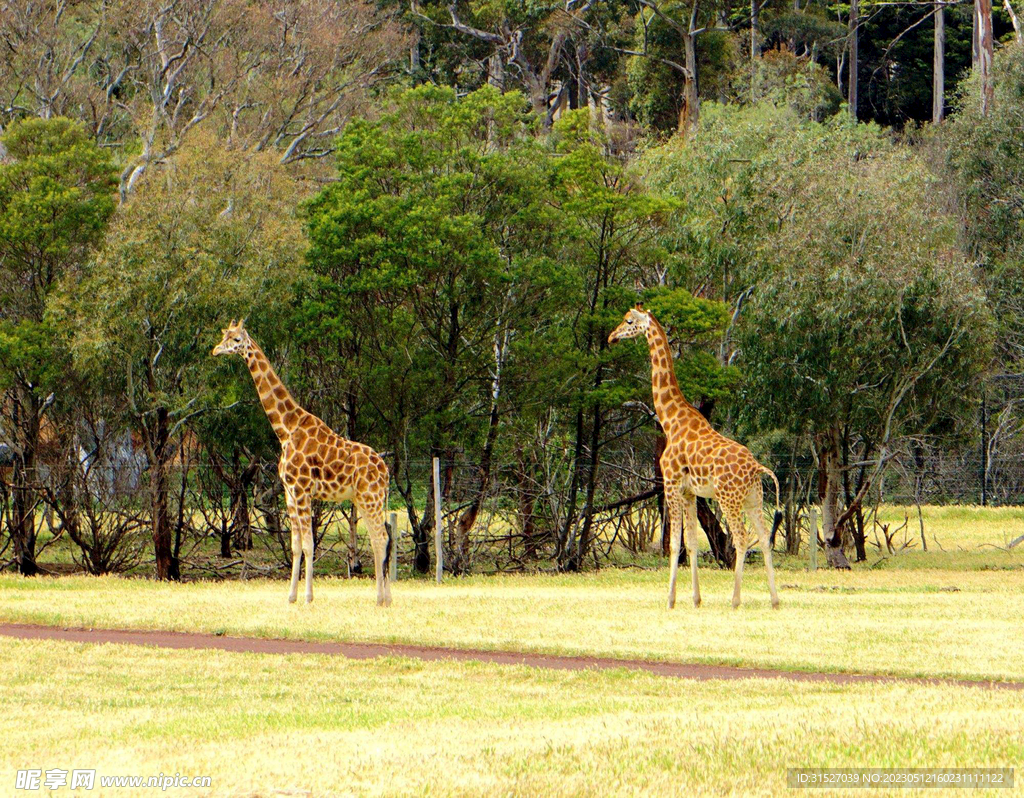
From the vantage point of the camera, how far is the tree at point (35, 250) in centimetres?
2398

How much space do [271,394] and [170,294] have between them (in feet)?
15.8

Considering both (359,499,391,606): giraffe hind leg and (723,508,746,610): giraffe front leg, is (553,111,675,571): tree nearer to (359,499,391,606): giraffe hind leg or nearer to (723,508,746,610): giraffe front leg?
(359,499,391,606): giraffe hind leg

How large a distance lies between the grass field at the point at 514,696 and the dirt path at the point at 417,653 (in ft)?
0.86

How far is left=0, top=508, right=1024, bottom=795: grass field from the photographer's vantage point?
8578mm

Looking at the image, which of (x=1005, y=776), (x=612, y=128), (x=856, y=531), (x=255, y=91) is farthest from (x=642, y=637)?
(x=612, y=128)

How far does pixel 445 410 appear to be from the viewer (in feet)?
83.9

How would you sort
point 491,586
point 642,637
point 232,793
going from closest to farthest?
1. point 232,793
2. point 642,637
3. point 491,586

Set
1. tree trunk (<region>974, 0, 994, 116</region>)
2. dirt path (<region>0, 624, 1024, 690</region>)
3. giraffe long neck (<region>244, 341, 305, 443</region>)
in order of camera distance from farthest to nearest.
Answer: tree trunk (<region>974, 0, 994, 116</region>) → giraffe long neck (<region>244, 341, 305, 443</region>) → dirt path (<region>0, 624, 1024, 690</region>)

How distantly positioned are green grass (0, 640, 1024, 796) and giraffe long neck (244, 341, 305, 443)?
6.06 meters

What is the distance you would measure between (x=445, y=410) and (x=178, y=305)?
5314 millimetres

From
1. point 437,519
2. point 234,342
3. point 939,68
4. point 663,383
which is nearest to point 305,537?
point 234,342

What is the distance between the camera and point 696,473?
59.6 ft

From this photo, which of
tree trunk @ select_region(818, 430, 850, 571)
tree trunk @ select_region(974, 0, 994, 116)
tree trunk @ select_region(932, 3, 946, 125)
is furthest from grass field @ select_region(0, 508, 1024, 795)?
tree trunk @ select_region(932, 3, 946, 125)

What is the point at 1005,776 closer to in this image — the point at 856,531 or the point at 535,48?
the point at 856,531
